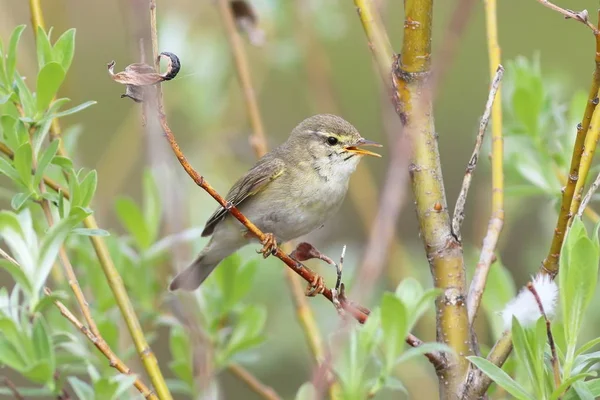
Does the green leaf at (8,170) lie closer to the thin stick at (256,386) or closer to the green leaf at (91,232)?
the green leaf at (91,232)

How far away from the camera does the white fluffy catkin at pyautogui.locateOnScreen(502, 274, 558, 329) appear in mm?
1570

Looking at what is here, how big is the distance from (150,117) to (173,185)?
0.43ft

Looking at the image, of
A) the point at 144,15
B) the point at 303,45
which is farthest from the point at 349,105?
the point at 144,15

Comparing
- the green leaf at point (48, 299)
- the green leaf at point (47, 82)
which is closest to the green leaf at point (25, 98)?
the green leaf at point (47, 82)

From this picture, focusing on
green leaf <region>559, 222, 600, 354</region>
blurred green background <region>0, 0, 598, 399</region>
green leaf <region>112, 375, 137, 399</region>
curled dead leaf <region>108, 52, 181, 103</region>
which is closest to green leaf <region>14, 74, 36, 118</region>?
blurred green background <region>0, 0, 598, 399</region>

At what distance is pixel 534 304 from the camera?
1.63 m

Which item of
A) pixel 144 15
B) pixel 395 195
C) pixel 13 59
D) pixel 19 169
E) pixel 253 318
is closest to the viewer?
pixel 395 195

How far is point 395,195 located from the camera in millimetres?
1080

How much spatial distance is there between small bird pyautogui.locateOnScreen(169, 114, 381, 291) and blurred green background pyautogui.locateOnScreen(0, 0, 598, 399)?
0.28 feet

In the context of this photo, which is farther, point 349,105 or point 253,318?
point 349,105

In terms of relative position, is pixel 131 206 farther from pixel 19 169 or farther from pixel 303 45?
pixel 303 45

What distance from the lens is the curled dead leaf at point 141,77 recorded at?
4.76 feet

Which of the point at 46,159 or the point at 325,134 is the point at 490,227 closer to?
the point at 46,159

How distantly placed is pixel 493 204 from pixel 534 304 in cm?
33
